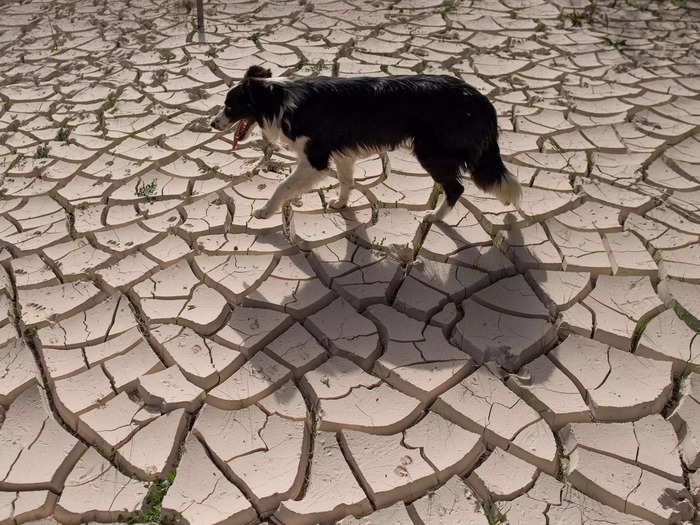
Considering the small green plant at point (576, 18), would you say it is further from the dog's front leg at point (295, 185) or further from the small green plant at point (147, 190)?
the small green plant at point (147, 190)

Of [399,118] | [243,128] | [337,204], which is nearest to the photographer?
[399,118]

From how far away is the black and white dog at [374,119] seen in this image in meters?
2.94

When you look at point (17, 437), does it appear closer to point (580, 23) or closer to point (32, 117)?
point (32, 117)

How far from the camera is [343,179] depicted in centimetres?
343

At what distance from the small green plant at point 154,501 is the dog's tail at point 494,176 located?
212 cm

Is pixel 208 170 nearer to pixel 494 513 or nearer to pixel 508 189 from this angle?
pixel 508 189

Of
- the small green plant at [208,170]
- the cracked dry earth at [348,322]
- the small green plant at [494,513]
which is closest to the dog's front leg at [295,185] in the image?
the cracked dry earth at [348,322]

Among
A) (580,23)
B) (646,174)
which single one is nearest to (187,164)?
(646,174)

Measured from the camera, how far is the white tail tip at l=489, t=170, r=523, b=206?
3150mm

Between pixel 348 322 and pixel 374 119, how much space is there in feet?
3.50

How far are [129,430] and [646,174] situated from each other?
3.47 metres

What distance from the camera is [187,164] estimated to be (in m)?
3.99

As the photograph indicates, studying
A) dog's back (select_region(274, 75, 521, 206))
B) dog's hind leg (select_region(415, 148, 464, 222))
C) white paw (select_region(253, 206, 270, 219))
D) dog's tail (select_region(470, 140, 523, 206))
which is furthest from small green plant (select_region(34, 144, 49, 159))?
dog's tail (select_region(470, 140, 523, 206))

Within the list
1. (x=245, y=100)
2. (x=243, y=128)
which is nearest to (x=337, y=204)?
(x=243, y=128)
